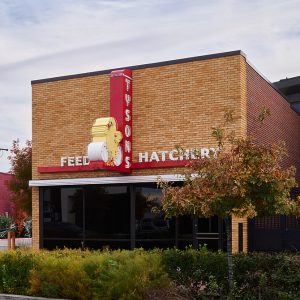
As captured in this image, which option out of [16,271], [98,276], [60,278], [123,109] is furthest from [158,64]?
[98,276]

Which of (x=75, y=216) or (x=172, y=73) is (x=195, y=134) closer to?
(x=172, y=73)

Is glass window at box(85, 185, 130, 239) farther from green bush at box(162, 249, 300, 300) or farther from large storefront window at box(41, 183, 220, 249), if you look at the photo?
green bush at box(162, 249, 300, 300)

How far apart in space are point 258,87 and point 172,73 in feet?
9.42

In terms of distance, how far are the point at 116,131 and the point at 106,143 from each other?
78 cm

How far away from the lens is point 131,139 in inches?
705

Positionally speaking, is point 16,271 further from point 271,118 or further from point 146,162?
point 271,118

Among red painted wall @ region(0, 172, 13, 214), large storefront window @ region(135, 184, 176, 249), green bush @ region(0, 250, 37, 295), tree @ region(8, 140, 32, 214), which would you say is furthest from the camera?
red painted wall @ region(0, 172, 13, 214)

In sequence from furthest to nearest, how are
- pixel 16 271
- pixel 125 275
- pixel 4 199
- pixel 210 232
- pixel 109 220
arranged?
pixel 4 199
pixel 109 220
pixel 210 232
pixel 16 271
pixel 125 275

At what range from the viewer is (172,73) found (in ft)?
57.6

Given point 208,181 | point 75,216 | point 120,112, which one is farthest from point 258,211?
point 75,216

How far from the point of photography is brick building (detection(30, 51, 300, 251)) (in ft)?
55.1

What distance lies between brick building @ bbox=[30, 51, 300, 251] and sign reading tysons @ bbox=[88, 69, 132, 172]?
1.3 inches

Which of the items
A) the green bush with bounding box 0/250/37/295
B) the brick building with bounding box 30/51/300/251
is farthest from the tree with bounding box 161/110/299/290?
the brick building with bounding box 30/51/300/251

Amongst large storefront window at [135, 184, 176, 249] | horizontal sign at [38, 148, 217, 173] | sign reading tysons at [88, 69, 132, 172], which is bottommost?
large storefront window at [135, 184, 176, 249]
